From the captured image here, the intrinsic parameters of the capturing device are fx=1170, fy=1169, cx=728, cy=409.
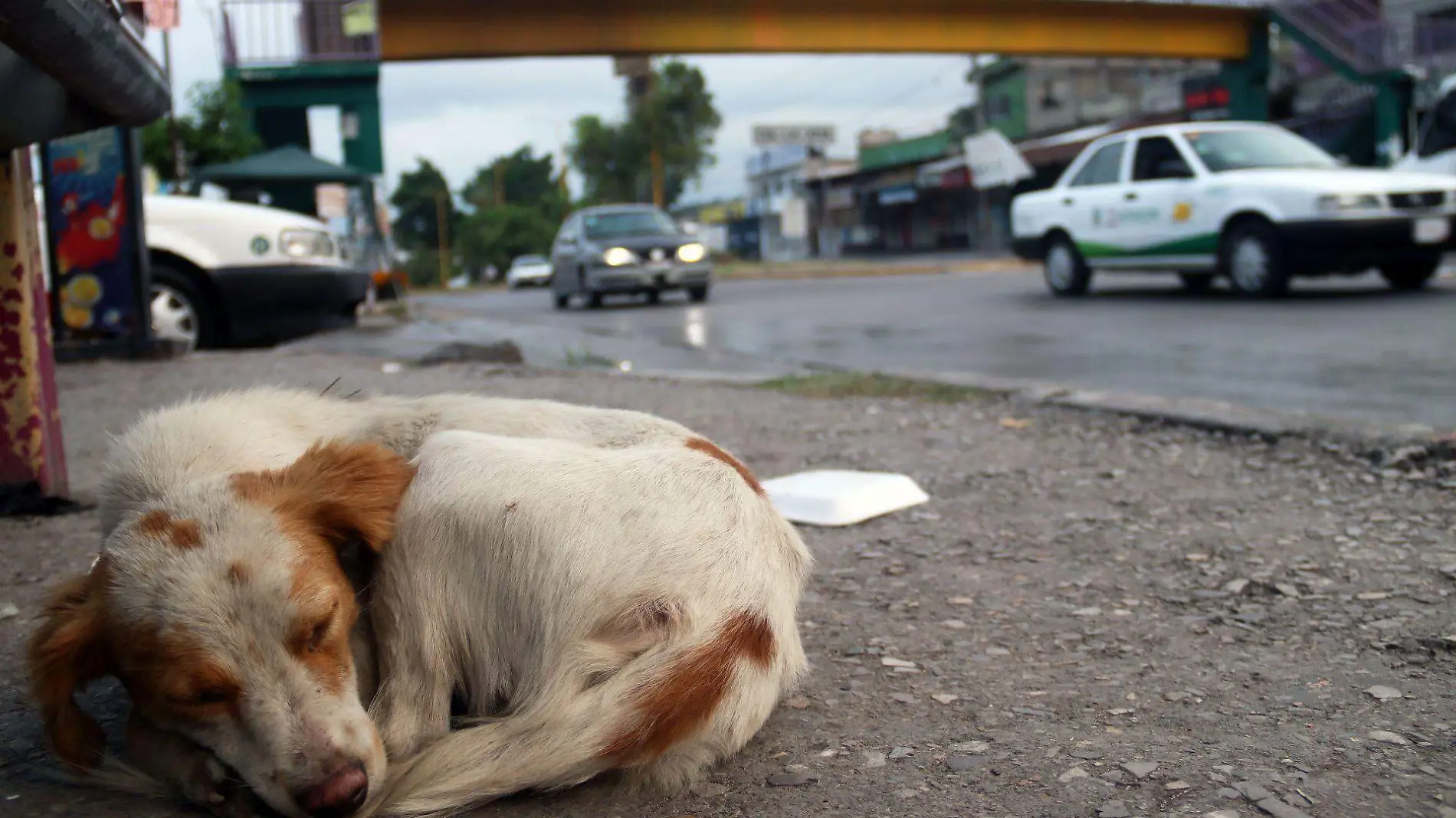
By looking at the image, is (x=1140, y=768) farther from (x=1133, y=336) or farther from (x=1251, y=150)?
(x=1251, y=150)

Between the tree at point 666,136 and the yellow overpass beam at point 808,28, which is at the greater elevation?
the tree at point 666,136

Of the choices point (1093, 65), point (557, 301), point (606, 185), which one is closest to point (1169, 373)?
point (557, 301)

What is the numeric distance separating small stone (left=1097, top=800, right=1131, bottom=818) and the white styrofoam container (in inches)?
74.0

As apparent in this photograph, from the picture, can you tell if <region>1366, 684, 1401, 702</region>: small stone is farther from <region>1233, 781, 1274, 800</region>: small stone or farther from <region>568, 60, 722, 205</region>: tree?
<region>568, 60, 722, 205</region>: tree

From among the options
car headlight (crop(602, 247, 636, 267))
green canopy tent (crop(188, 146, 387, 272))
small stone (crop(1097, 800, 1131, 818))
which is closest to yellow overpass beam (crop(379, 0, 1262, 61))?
green canopy tent (crop(188, 146, 387, 272))

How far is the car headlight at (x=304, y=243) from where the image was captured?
823 centimetres

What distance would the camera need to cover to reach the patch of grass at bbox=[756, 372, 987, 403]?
240 inches

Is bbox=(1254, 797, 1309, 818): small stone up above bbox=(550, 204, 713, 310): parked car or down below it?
below

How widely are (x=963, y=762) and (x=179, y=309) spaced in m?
7.55

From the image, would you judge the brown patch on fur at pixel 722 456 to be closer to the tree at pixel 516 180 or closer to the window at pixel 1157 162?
the window at pixel 1157 162

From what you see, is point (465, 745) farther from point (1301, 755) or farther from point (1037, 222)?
point (1037, 222)

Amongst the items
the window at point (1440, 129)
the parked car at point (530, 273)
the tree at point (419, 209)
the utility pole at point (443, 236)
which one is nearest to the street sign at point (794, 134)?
the parked car at point (530, 273)

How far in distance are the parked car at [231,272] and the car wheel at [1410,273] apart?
9.25m

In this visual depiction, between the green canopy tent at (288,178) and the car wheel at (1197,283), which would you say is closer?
the car wheel at (1197,283)
